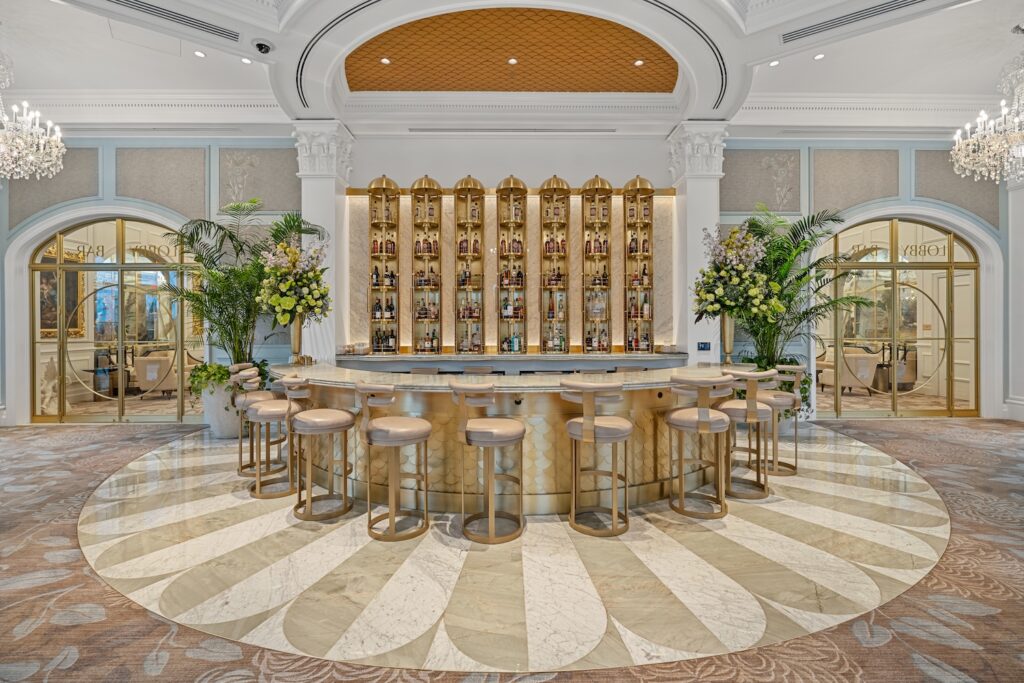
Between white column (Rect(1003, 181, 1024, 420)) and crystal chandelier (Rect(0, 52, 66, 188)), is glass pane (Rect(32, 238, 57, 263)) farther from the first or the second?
white column (Rect(1003, 181, 1024, 420))

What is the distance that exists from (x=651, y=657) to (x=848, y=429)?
19.8 ft

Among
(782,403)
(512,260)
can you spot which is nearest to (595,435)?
(782,403)

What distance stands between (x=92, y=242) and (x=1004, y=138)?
1157 centimetres

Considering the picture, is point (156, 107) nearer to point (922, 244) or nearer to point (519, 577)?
point (519, 577)

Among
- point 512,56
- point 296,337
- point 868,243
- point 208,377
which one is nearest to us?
point 296,337

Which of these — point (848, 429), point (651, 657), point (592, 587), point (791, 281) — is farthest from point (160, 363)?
point (848, 429)

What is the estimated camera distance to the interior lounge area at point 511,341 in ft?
8.32

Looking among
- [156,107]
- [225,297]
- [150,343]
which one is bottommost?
[150,343]


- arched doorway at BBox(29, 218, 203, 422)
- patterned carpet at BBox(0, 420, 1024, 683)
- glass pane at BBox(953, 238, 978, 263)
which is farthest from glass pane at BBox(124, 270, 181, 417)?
glass pane at BBox(953, 238, 978, 263)

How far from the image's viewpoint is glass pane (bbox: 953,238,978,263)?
759cm

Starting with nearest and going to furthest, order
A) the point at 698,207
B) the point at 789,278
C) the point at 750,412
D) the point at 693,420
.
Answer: the point at 693,420 → the point at 750,412 → the point at 789,278 → the point at 698,207

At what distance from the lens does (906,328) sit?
7652mm

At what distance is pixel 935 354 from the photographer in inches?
302

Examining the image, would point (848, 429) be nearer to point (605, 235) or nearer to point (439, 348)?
point (605, 235)
